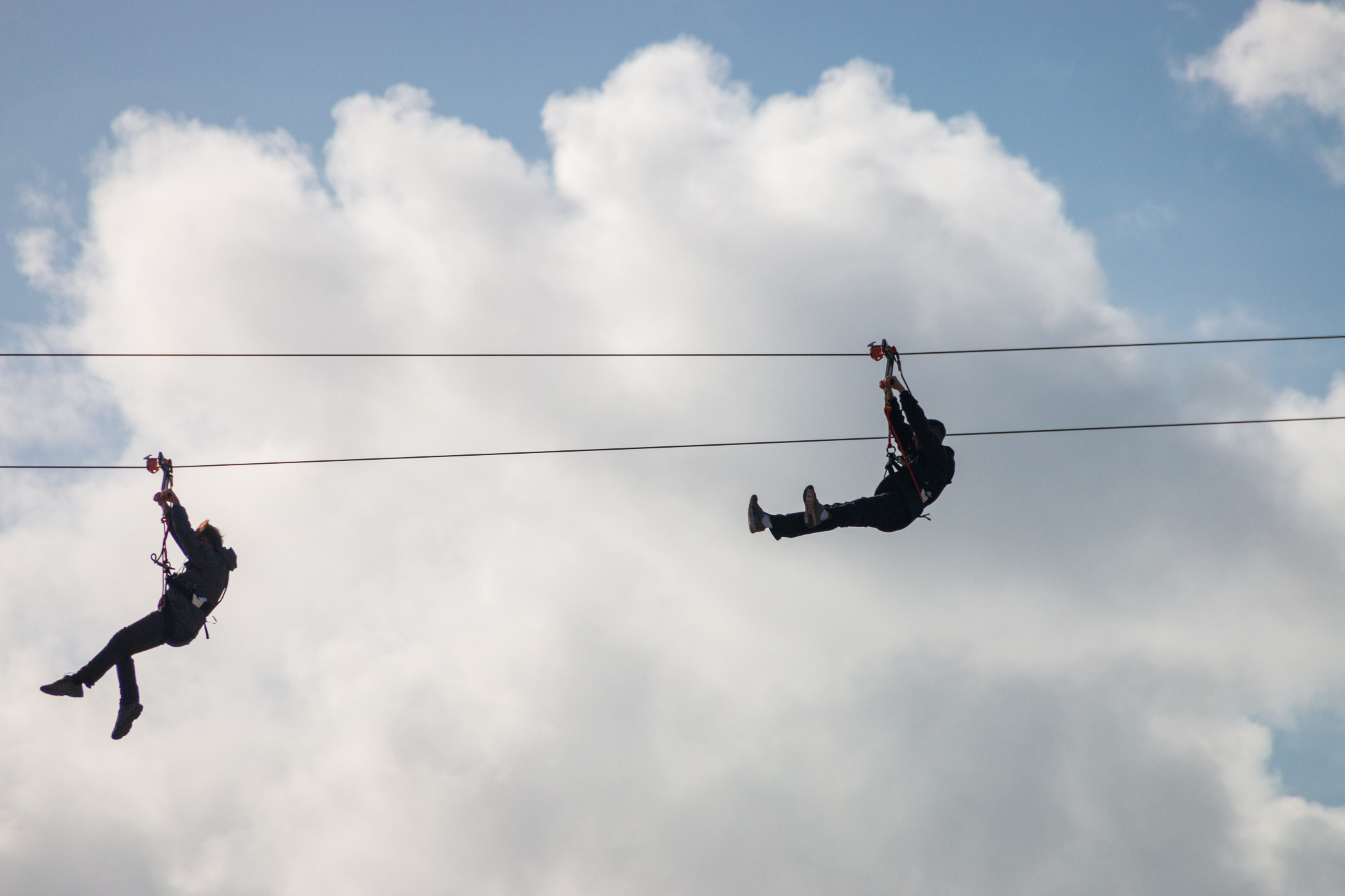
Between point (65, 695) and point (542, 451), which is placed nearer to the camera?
point (65, 695)

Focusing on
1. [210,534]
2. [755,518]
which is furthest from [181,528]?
[755,518]

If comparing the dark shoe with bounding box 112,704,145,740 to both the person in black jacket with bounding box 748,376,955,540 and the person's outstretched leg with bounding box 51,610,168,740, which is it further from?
the person in black jacket with bounding box 748,376,955,540

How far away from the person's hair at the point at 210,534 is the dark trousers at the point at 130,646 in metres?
0.93

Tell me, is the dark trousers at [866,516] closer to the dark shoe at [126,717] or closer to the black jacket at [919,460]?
the black jacket at [919,460]

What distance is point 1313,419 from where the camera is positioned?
16469mm

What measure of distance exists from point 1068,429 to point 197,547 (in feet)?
30.9

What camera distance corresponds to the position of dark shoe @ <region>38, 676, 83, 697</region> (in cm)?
1471

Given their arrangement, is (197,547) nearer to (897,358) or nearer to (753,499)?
(753,499)

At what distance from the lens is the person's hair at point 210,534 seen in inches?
622

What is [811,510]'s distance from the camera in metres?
14.7

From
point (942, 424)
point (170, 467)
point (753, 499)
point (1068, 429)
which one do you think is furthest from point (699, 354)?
point (170, 467)

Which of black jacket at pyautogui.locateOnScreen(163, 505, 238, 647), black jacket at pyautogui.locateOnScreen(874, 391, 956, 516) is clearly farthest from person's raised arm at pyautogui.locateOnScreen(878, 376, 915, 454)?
black jacket at pyautogui.locateOnScreen(163, 505, 238, 647)

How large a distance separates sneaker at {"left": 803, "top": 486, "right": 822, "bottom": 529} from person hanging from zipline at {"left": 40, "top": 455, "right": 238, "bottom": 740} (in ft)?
20.7

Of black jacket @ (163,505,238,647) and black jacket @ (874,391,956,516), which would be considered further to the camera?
black jacket @ (163,505,238,647)
